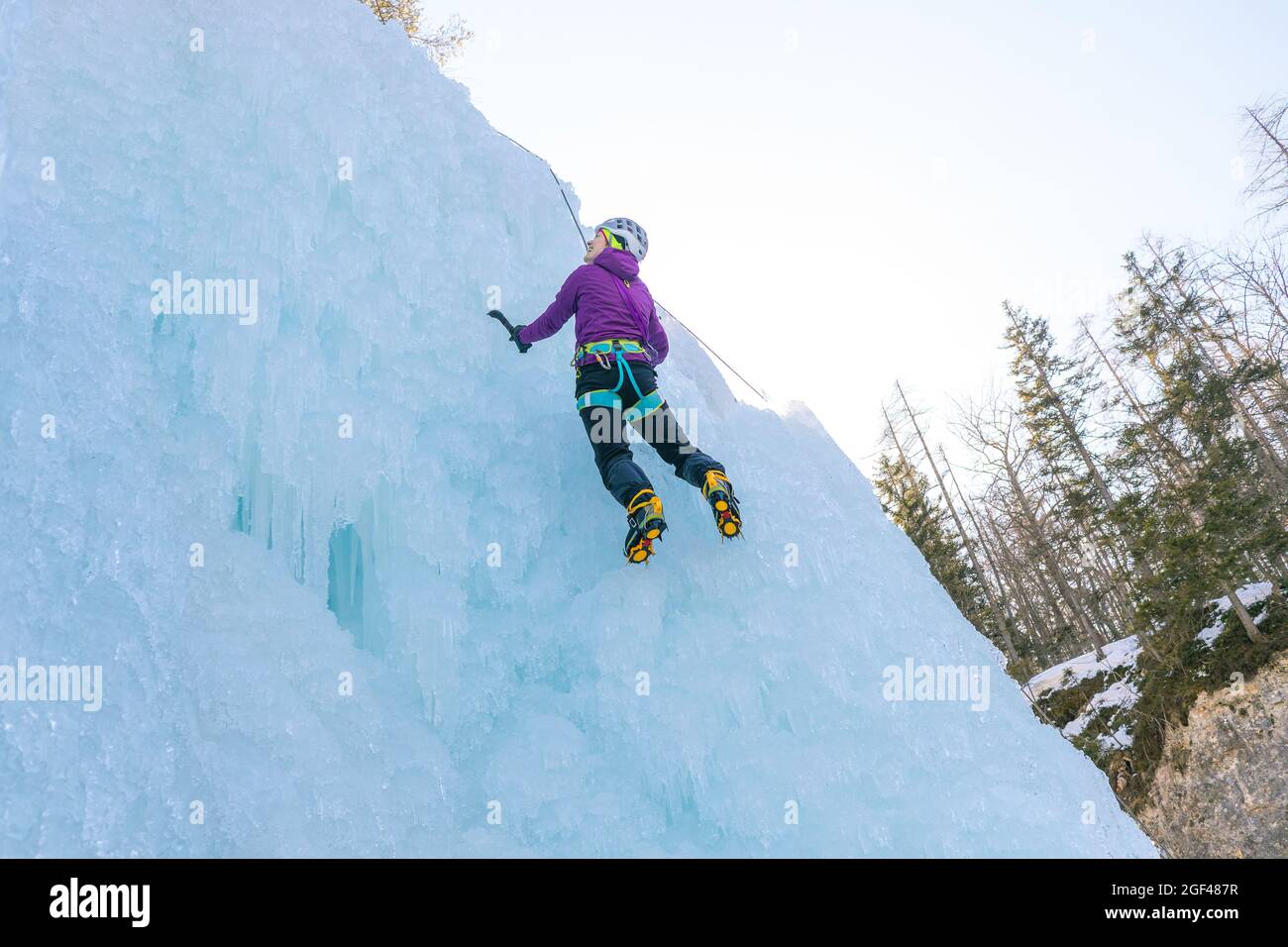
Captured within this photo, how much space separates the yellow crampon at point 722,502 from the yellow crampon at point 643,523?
0.26m

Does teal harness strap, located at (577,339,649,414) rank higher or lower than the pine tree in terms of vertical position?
lower

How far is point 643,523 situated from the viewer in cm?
306

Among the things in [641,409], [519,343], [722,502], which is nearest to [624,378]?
[641,409]

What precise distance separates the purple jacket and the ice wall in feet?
1.21

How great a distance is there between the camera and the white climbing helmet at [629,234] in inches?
163

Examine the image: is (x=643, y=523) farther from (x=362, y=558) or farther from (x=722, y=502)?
(x=362, y=558)

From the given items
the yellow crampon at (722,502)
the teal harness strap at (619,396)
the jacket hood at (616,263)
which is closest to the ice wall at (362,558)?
the yellow crampon at (722,502)

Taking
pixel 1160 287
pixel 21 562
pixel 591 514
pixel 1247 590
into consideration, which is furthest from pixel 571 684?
pixel 1160 287

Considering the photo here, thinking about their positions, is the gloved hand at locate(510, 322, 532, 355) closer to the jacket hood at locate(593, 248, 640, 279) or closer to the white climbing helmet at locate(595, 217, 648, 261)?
the jacket hood at locate(593, 248, 640, 279)

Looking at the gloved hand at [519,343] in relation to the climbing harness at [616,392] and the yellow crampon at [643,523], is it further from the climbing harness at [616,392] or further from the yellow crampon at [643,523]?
the yellow crampon at [643,523]

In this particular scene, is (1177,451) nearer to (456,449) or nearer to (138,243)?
(456,449)

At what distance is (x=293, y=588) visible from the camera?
283 centimetres

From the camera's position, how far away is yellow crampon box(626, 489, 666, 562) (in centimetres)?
307

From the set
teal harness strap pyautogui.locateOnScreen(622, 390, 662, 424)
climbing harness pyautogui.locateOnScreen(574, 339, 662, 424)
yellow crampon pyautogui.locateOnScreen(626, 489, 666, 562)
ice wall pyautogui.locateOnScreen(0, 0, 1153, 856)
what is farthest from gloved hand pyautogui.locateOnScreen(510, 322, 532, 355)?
yellow crampon pyautogui.locateOnScreen(626, 489, 666, 562)
